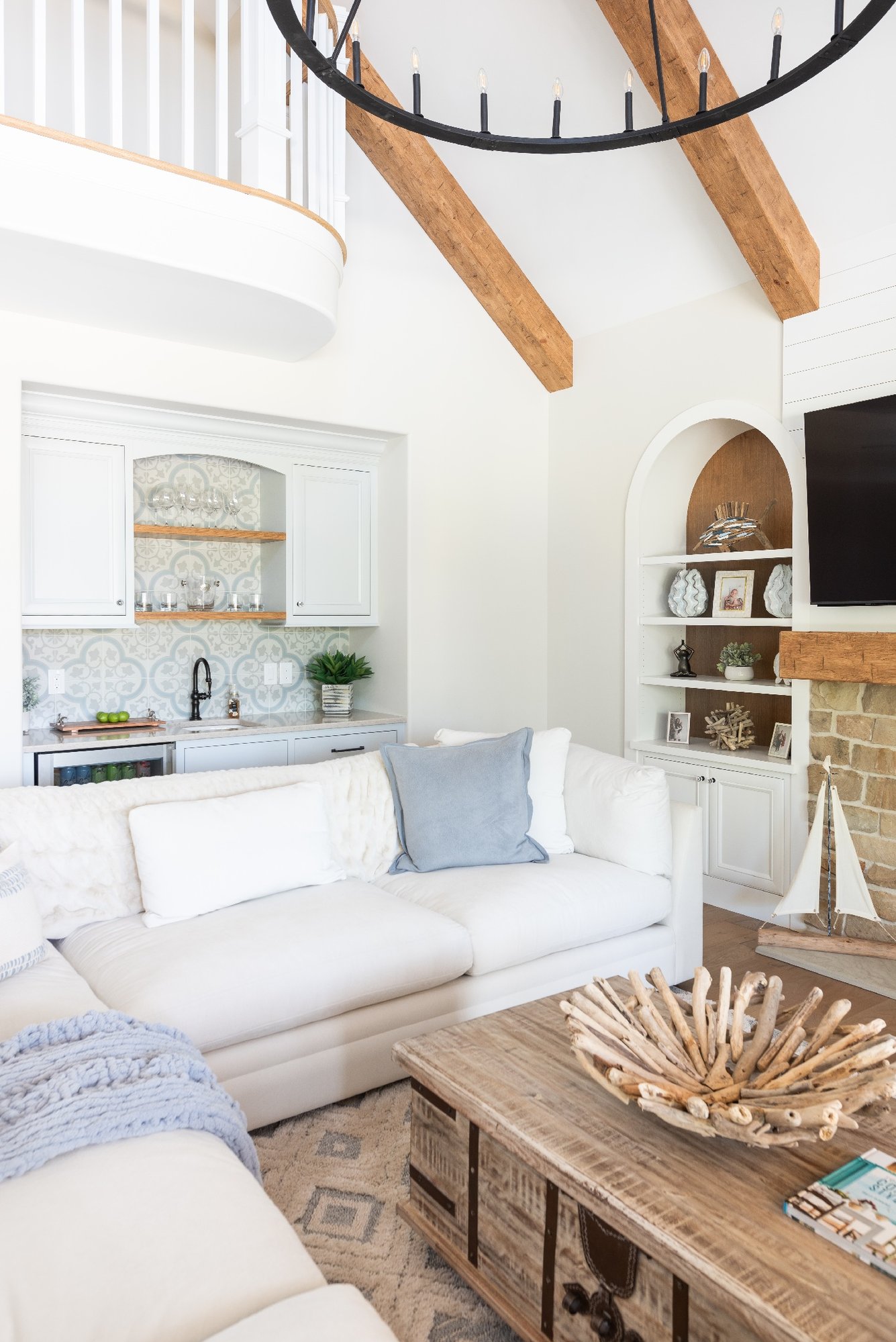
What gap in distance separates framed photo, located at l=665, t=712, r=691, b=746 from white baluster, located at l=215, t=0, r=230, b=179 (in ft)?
10.1

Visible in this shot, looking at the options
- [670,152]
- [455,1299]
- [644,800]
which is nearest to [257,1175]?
[455,1299]

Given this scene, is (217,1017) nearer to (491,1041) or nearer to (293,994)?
(293,994)

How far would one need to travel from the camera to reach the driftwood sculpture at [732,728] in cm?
431

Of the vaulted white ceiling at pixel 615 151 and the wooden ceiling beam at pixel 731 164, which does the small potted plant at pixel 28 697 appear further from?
the wooden ceiling beam at pixel 731 164

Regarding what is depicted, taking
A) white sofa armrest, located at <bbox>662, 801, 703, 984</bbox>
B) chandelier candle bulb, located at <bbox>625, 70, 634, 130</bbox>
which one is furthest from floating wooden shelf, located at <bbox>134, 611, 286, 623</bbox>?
chandelier candle bulb, located at <bbox>625, 70, 634, 130</bbox>

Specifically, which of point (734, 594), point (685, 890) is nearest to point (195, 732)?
point (685, 890)

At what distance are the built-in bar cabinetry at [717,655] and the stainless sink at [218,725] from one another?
1914 mm

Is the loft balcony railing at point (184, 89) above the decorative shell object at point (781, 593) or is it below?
above

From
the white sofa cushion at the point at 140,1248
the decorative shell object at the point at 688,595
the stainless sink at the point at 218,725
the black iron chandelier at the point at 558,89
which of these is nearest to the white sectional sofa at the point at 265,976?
the white sofa cushion at the point at 140,1248

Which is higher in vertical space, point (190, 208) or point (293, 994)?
point (190, 208)

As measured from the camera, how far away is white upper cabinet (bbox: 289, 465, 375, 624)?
4578 mm

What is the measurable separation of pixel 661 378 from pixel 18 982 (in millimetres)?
3767

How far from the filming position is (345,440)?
4.63 metres

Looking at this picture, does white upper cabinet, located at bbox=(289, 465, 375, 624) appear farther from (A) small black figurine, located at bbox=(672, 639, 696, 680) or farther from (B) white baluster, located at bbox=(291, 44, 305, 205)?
(A) small black figurine, located at bbox=(672, 639, 696, 680)
